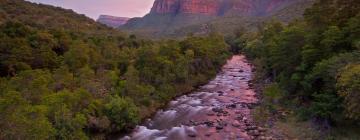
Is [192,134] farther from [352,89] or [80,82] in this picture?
[352,89]

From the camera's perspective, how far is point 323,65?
26938mm

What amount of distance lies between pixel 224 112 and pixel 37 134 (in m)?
20.9

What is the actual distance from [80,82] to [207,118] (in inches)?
494

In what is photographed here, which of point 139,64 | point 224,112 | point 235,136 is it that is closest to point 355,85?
point 235,136

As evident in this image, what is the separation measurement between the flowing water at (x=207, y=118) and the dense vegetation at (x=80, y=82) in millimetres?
1655

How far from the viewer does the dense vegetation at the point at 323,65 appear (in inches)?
908

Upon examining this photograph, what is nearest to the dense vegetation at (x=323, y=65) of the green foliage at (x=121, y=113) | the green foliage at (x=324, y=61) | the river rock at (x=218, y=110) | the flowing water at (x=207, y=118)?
the green foliage at (x=324, y=61)

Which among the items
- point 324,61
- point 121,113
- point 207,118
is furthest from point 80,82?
point 324,61

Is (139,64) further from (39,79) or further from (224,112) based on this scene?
(39,79)

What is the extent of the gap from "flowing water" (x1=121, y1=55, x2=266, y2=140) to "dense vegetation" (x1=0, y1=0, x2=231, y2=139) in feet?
5.43

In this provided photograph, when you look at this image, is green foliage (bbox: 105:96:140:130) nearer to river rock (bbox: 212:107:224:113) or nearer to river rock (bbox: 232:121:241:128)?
river rock (bbox: 232:121:241:128)

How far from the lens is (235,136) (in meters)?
29.7

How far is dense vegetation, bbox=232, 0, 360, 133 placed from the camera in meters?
23.1

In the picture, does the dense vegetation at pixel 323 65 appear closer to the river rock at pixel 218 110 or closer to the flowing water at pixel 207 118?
the flowing water at pixel 207 118
